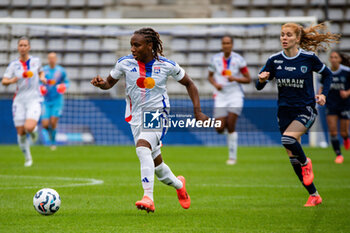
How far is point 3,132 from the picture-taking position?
19.7m

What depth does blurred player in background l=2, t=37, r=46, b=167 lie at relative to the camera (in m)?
12.0

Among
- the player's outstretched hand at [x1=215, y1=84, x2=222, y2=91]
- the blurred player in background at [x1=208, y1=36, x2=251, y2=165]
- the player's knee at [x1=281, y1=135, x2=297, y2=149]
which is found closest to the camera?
the player's knee at [x1=281, y1=135, x2=297, y2=149]

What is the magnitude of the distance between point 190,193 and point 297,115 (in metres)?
1.97

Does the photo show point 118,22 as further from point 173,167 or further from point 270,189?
point 270,189

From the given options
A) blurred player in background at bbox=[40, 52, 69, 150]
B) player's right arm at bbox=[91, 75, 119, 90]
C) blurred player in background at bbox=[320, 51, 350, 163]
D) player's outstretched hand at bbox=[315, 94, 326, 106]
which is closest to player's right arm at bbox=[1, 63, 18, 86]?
blurred player in background at bbox=[40, 52, 69, 150]

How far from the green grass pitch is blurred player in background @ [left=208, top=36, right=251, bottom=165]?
2.44 feet

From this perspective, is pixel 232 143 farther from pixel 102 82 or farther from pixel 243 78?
pixel 102 82

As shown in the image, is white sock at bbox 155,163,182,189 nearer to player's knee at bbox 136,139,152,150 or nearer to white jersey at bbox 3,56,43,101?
player's knee at bbox 136,139,152,150

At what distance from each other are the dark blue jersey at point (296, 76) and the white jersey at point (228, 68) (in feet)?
18.9

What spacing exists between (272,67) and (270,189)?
84.7 inches

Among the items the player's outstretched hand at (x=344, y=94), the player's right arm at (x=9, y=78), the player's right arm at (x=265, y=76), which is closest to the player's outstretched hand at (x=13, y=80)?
the player's right arm at (x=9, y=78)

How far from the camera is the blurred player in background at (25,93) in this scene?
11961 mm

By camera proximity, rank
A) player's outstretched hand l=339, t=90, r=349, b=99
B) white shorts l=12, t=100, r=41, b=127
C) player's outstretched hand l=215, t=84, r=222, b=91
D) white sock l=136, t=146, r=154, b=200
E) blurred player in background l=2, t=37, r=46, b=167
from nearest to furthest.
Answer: white sock l=136, t=146, r=154, b=200 < blurred player in background l=2, t=37, r=46, b=167 < white shorts l=12, t=100, r=41, b=127 < player's outstretched hand l=215, t=84, r=222, b=91 < player's outstretched hand l=339, t=90, r=349, b=99

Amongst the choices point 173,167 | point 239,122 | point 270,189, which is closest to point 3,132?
point 239,122
